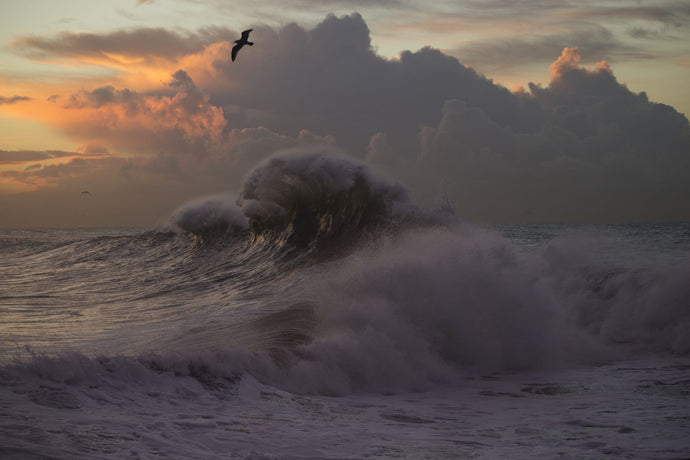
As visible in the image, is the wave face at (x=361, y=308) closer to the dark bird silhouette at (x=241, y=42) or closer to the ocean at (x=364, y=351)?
the ocean at (x=364, y=351)

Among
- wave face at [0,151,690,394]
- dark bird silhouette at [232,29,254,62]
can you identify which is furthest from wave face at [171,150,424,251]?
dark bird silhouette at [232,29,254,62]

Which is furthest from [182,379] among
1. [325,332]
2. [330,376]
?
[325,332]

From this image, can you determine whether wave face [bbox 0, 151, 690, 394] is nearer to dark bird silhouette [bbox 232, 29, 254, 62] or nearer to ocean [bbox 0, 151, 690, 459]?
ocean [bbox 0, 151, 690, 459]

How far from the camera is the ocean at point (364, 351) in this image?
4793 millimetres

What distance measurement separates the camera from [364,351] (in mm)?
7605

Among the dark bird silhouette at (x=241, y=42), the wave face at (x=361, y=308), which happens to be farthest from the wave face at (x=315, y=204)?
the dark bird silhouette at (x=241, y=42)

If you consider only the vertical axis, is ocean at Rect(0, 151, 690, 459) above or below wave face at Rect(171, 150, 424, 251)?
below

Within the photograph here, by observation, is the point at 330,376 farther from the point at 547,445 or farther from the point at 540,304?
the point at 540,304

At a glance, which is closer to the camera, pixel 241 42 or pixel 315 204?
pixel 241 42

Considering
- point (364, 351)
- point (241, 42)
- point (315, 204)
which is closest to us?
point (364, 351)

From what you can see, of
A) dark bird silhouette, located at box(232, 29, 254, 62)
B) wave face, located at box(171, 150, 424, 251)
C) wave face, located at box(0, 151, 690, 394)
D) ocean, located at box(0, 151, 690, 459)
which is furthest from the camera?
wave face, located at box(171, 150, 424, 251)

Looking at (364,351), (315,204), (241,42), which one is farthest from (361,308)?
(315,204)

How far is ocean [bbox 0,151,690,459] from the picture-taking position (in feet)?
15.7

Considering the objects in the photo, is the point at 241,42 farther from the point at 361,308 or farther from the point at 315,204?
the point at 315,204
